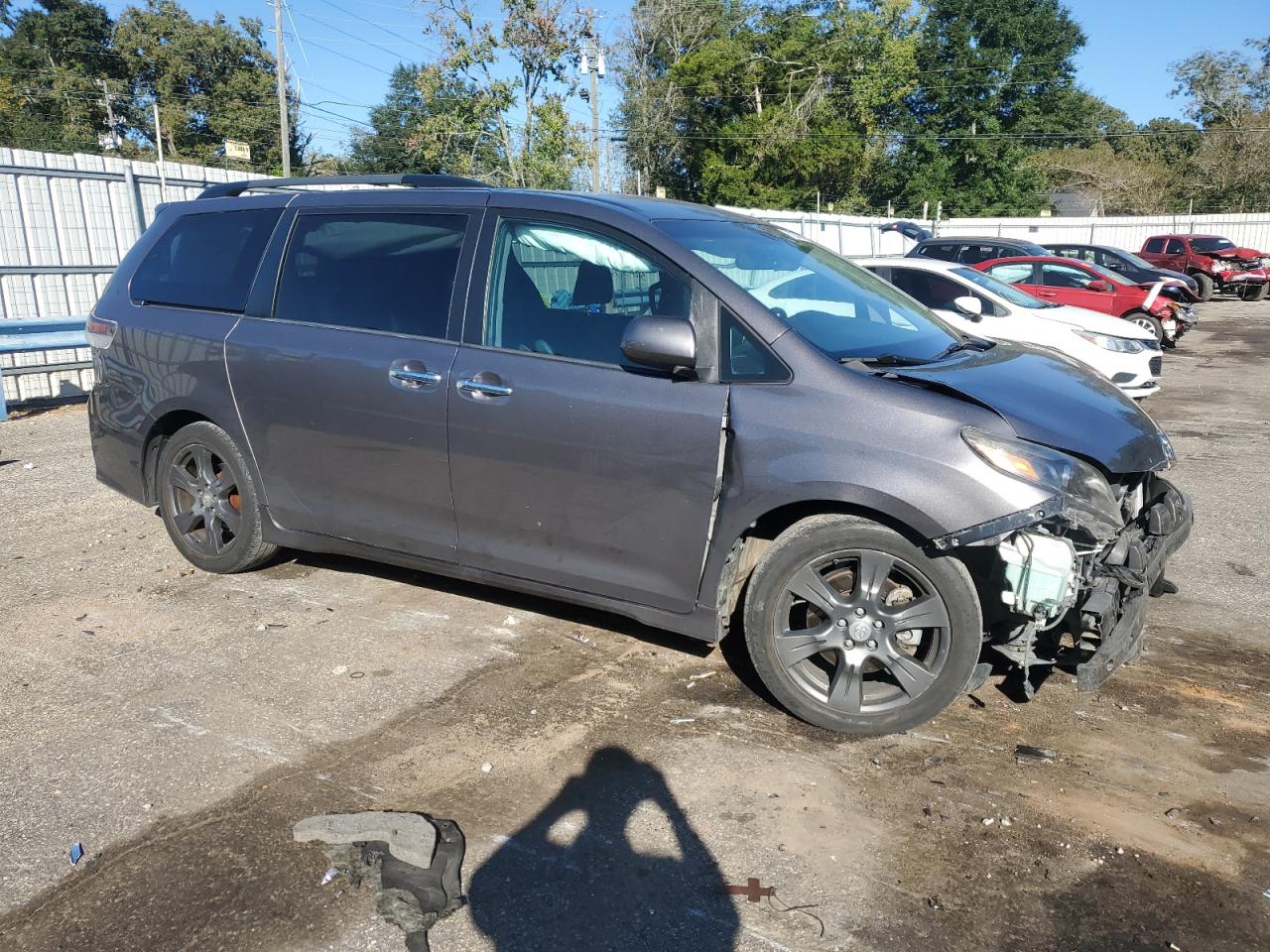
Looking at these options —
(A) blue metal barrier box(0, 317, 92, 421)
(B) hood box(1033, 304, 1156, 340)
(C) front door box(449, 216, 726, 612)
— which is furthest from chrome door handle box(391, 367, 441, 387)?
(B) hood box(1033, 304, 1156, 340)

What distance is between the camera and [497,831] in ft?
10.4

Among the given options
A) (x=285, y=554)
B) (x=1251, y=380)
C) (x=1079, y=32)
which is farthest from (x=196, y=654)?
(x=1079, y=32)

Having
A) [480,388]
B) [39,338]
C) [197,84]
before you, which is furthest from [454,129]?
[197,84]

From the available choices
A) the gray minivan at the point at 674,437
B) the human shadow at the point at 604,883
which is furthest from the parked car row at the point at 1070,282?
the human shadow at the point at 604,883

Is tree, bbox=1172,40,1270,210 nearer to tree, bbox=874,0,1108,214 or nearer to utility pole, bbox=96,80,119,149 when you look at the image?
tree, bbox=874,0,1108,214

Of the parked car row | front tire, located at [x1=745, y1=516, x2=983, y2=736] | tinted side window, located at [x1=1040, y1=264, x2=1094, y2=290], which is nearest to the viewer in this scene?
front tire, located at [x1=745, y1=516, x2=983, y2=736]

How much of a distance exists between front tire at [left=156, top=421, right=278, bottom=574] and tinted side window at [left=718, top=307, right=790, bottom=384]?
260cm

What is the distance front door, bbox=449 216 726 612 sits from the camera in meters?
3.83

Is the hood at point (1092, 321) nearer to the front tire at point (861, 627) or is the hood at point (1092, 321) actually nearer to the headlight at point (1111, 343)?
the headlight at point (1111, 343)

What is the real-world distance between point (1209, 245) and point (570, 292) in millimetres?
30880

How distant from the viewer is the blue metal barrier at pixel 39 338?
10062 millimetres

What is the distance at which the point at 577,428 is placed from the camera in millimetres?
3967

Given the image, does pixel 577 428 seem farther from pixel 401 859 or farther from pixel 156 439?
pixel 156 439

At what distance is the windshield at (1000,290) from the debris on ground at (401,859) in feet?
32.9
